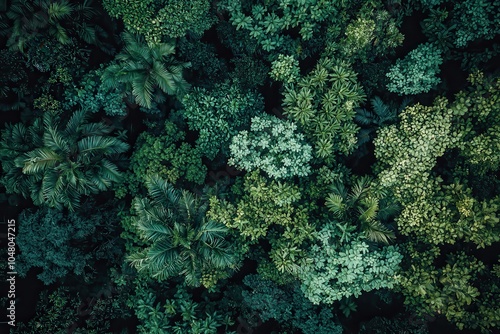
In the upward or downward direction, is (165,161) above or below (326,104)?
below

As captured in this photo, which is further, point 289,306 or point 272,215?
point 289,306

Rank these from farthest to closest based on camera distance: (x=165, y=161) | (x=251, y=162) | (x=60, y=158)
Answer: (x=165, y=161) → (x=251, y=162) → (x=60, y=158)

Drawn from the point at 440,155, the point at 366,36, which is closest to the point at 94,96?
the point at 366,36

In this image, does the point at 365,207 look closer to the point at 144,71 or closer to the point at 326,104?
the point at 326,104

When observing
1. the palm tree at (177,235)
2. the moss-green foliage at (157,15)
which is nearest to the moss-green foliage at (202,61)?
the moss-green foliage at (157,15)

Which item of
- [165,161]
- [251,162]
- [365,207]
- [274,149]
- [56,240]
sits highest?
[274,149]

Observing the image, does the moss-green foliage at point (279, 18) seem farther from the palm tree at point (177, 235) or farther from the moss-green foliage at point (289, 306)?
the moss-green foliage at point (289, 306)
